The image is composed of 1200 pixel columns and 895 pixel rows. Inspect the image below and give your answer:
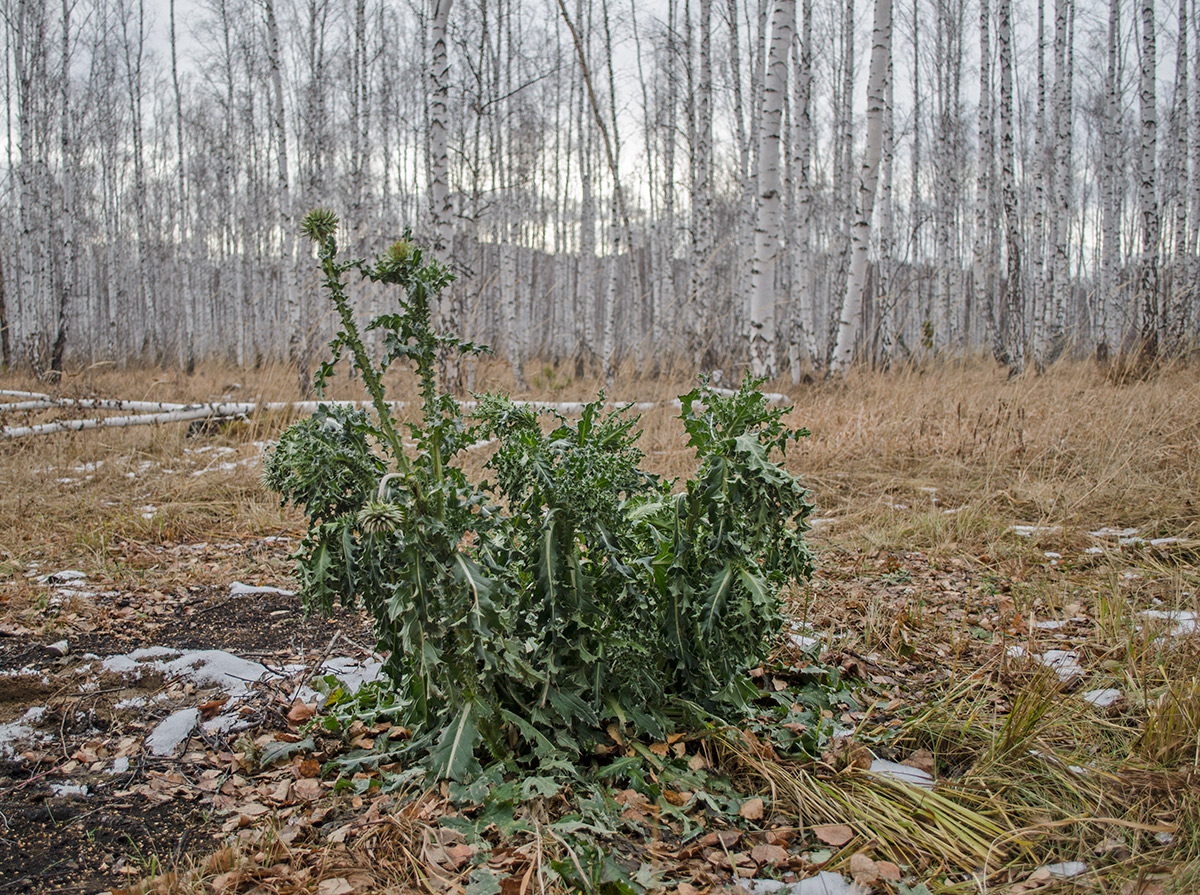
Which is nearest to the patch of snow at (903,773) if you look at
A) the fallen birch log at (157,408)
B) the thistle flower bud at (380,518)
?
the thistle flower bud at (380,518)

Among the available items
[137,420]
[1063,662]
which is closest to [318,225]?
[1063,662]

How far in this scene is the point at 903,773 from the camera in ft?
5.65

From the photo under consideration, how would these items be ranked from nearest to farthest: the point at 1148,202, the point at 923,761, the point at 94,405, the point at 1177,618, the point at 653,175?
the point at 923,761, the point at 1177,618, the point at 94,405, the point at 1148,202, the point at 653,175

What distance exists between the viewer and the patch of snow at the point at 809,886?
133 centimetres

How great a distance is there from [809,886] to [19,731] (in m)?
2.05

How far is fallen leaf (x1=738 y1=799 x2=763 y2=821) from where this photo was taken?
1547 millimetres

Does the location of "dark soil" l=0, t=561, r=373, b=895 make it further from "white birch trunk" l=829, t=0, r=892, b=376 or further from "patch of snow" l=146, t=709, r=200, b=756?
"white birch trunk" l=829, t=0, r=892, b=376

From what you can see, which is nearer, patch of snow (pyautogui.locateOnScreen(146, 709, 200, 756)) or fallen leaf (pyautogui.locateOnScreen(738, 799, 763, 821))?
fallen leaf (pyautogui.locateOnScreen(738, 799, 763, 821))

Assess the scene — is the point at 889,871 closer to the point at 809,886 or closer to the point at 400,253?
the point at 809,886

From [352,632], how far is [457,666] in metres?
1.42

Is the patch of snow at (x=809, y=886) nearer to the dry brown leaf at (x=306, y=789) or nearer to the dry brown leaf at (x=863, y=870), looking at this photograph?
the dry brown leaf at (x=863, y=870)

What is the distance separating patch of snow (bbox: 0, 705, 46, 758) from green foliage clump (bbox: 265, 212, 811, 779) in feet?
3.33

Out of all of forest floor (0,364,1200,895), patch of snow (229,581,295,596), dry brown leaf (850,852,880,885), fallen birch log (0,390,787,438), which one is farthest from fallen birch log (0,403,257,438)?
dry brown leaf (850,852,880,885)

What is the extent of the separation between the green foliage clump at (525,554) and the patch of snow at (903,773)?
0.38m
